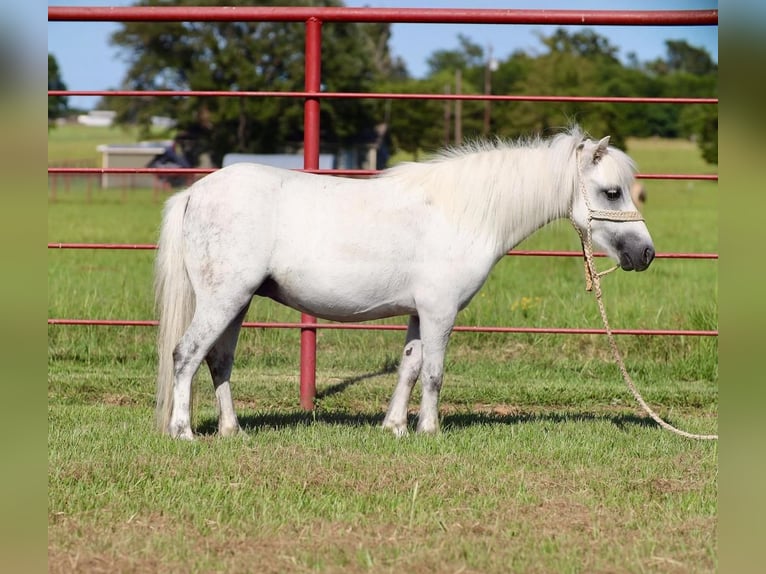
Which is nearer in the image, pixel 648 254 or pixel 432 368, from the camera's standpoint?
pixel 648 254

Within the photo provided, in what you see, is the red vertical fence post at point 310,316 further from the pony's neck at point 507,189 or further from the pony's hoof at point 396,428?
the pony's neck at point 507,189

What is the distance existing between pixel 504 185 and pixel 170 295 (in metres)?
1.71

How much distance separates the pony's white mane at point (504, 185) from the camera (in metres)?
4.76

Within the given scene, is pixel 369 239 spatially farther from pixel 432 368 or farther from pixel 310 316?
pixel 310 316

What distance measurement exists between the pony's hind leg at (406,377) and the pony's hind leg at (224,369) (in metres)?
0.78

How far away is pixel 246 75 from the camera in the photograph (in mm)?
49375

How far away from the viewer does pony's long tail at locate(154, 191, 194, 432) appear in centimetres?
468

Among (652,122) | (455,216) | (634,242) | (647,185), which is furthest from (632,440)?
(652,122)

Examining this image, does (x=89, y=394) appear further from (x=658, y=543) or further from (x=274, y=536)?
(x=658, y=543)

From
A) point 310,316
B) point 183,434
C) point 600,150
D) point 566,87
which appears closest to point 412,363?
point 310,316

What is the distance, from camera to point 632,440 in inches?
192

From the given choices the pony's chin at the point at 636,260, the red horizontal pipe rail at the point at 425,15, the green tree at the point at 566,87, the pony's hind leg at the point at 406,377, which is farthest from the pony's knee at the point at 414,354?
the green tree at the point at 566,87
